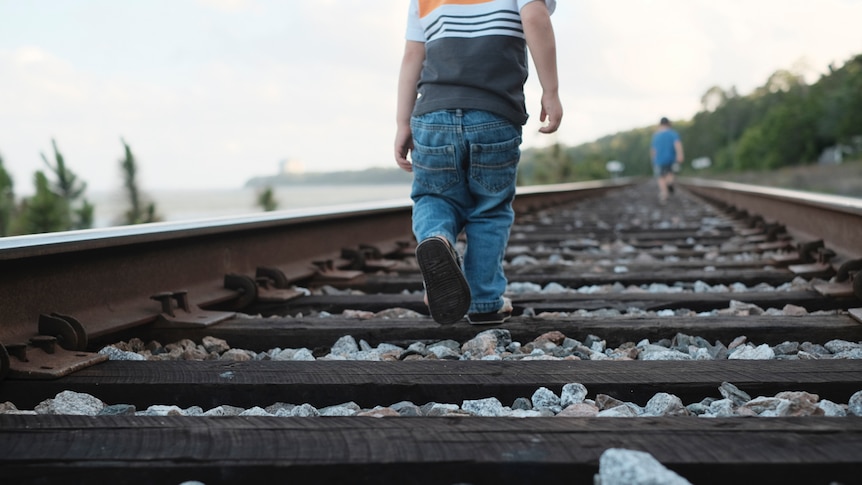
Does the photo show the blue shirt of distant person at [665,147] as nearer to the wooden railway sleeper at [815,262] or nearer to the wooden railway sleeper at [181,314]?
the wooden railway sleeper at [815,262]

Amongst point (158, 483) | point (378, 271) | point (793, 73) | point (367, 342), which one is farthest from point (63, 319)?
point (793, 73)

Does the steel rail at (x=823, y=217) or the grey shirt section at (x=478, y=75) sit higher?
the grey shirt section at (x=478, y=75)

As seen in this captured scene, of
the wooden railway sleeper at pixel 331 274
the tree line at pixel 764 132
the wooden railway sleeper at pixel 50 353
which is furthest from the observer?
the tree line at pixel 764 132

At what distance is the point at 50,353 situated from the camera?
1.95 meters

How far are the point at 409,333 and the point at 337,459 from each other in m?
1.18

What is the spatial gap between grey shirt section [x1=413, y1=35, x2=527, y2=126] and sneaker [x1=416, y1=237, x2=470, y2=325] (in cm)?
45

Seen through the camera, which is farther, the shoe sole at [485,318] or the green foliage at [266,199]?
the green foliage at [266,199]

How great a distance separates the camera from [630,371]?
5.78ft

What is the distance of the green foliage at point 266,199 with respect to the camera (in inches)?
662

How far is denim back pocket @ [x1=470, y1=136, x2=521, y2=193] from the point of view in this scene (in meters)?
2.42

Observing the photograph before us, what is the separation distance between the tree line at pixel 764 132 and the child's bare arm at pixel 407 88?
2713 centimetres

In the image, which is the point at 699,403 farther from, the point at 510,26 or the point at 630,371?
the point at 510,26

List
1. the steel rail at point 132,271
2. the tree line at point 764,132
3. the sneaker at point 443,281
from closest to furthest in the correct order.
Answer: the steel rail at point 132,271 → the sneaker at point 443,281 → the tree line at point 764,132

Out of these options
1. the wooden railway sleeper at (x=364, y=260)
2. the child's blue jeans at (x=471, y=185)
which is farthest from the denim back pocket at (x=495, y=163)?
the wooden railway sleeper at (x=364, y=260)
